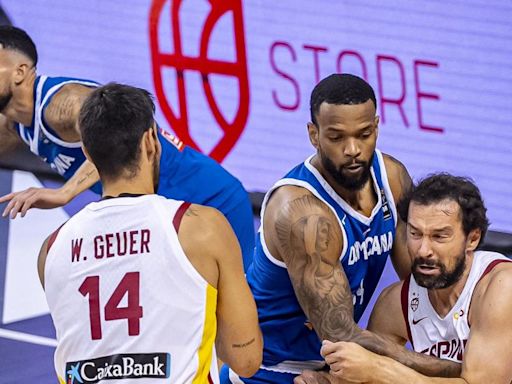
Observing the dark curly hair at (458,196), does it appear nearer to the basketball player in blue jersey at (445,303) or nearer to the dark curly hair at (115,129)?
the basketball player in blue jersey at (445,303)

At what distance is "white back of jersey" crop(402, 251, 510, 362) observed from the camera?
14.7 ft

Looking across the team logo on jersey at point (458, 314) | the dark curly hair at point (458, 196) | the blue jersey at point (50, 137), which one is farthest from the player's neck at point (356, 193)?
the blue jersey at point (50, 137)

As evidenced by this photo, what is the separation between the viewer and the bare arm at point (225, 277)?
12.3 ft

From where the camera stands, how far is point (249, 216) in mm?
6109

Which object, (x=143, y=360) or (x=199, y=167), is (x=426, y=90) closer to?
(x=199, y=167)

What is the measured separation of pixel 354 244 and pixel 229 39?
12.7 feet

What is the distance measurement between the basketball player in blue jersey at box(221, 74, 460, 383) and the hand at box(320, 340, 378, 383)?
0.39 ft

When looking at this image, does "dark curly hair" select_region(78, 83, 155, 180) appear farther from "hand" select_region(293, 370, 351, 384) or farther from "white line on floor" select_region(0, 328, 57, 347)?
"white line on floor" select_region(0, 328, 57, 347)

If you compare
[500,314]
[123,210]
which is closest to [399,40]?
[500,314]

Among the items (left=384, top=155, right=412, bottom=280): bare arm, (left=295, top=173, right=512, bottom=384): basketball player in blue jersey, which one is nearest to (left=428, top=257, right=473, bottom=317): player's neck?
(left=295, top=173, right=512, bottom=384): basketball player in blue jersey

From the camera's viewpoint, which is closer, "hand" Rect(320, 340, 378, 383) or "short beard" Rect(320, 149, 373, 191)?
"hand" Rect(320, 340, 378, 383)

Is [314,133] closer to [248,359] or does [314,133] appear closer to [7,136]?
[248,359]

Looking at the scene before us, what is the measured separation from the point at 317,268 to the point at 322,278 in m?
0.04

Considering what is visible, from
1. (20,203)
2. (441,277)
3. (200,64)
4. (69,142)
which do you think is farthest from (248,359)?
(200,64)
